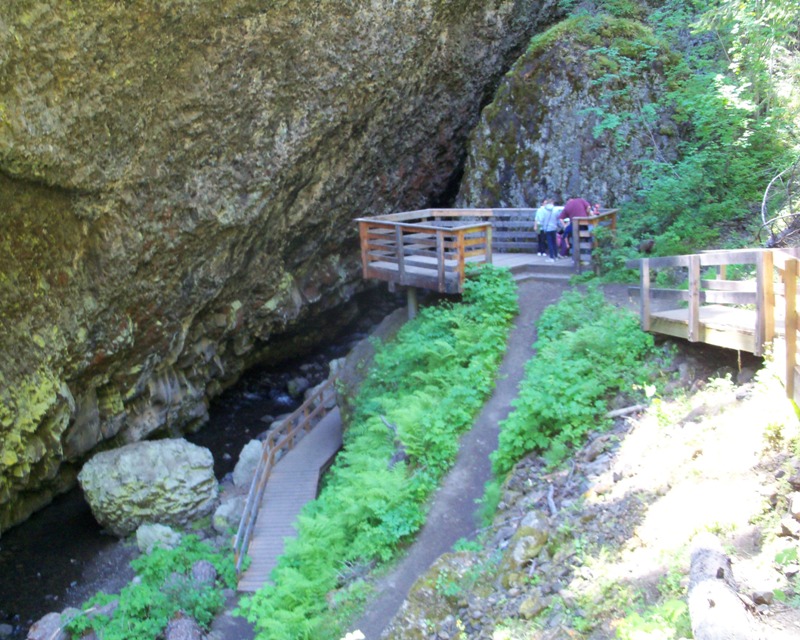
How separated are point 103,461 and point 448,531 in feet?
32.1

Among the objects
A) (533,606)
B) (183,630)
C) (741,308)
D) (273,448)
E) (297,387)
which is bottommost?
(183,630)

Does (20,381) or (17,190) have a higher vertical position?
(17,190)

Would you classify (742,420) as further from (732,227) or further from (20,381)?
(20,381)

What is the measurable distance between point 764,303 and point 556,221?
348 inches

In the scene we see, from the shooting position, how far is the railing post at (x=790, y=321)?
240 inches

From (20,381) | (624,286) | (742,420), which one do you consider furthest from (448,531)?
(20,381)

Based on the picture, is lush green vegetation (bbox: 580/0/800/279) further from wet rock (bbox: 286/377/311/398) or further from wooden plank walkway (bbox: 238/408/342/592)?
wet rock (bbox: 286/377/311/398)

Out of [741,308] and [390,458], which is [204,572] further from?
[741,308]

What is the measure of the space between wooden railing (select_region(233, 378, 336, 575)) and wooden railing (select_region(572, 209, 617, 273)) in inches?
268

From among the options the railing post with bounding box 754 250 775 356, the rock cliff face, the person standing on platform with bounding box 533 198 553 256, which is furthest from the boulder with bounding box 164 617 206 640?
the person standing on platform with bounding box 533 198 553 256

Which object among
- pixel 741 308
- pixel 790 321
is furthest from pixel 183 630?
pixel 790 321

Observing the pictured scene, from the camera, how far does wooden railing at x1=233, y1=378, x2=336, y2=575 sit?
1296 cm

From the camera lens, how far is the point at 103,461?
15.6 meters

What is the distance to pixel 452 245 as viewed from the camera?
1394 centimetres
